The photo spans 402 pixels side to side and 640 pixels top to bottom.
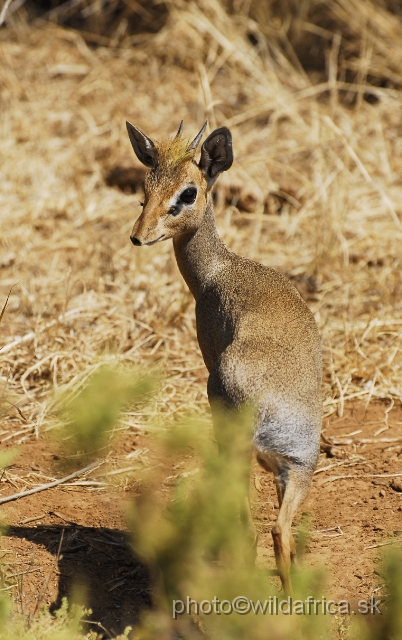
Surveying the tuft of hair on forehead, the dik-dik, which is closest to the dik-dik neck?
the dik-dik

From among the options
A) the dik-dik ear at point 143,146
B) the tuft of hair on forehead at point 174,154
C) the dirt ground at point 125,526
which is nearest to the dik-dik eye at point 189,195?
the tuft of hair on forehead at point 174,154

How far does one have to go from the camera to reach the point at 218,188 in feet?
26.3

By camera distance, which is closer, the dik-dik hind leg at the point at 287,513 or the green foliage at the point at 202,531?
the green foliage at the point at 202,531

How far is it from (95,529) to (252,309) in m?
1.36

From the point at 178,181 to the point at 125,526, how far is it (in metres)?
1.75

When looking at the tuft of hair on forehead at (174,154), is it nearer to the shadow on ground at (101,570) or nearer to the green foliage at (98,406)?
the shadow on ground at (101,570)

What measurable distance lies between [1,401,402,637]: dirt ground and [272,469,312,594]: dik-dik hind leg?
25 cm

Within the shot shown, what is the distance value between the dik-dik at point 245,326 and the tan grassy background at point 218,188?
454 mm

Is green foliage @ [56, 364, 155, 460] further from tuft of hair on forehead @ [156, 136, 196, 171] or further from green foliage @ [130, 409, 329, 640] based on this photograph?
tuft of hair on forehead @ [156, 136, 196, 171]

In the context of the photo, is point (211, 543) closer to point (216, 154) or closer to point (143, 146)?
point (216, 154)

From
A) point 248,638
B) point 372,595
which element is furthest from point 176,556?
point 372,595

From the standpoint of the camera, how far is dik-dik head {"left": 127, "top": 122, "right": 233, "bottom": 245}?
4.12 metres

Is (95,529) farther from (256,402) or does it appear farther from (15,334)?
(15,334)

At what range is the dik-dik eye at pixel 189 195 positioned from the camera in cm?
425
